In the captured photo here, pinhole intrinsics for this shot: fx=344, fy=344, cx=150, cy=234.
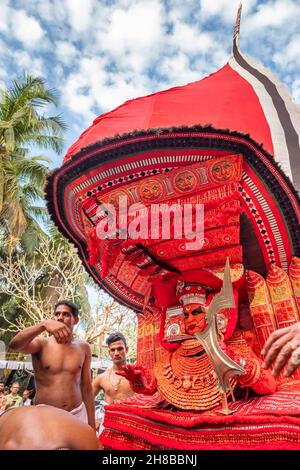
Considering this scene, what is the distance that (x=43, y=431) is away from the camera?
3.58 ft

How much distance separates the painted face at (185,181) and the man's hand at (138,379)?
1339 mm

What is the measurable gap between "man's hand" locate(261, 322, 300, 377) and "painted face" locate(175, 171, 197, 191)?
1.13m

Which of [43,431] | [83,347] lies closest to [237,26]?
[83,347]

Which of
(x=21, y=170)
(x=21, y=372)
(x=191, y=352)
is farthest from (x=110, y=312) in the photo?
(x=191, y=352)

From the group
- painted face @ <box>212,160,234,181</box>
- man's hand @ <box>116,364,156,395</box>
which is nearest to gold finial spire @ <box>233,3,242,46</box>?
painted face @ <box>212,160,234,181</box>

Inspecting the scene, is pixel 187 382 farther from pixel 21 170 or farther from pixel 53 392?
pixel 21 170

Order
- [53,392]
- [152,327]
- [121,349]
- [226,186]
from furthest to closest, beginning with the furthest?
[121,349]
[152,327]
[53,392]
[226,186]

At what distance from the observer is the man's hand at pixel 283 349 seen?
4.62ft

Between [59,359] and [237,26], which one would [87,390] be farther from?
[237,26]

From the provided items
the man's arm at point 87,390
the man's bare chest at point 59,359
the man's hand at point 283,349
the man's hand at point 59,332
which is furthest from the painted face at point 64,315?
the man's hand at point 283,349

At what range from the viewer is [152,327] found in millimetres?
3162

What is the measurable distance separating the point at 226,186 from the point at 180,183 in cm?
30

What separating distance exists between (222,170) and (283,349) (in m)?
1.17

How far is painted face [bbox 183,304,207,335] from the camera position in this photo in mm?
2391
